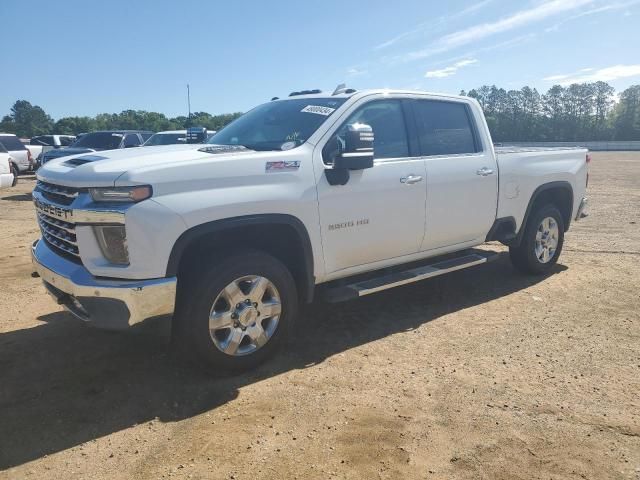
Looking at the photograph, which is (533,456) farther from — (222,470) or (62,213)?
(62,213)

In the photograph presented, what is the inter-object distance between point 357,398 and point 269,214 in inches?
53.5

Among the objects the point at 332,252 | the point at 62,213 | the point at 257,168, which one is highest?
the point at 257,168

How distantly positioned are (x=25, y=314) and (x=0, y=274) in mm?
1699

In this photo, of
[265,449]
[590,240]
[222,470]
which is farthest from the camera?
[590,240]

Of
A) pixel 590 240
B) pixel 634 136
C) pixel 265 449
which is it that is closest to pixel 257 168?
pixel 265 449

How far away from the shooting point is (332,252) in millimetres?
3912

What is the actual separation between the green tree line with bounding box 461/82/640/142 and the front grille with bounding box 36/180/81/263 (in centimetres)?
8955

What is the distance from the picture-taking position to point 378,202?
13.5 feet

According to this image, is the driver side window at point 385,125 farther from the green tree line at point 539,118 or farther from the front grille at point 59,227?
the green tree line at point 539,118

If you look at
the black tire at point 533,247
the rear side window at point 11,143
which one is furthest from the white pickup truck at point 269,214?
the rear side window at point 11,143

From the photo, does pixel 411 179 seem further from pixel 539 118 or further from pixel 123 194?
pixel 539 118

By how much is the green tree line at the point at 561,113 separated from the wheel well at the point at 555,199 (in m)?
85.5

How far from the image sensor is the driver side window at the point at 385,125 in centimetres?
422

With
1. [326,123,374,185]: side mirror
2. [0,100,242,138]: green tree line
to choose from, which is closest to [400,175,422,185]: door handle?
[326,123,374,185]: side mirror
